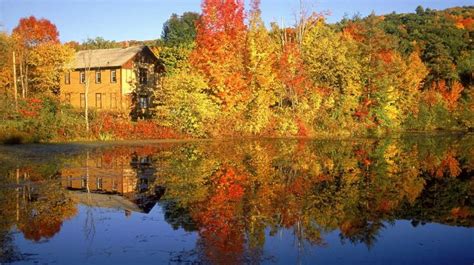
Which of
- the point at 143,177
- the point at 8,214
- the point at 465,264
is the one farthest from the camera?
the point at 143,177

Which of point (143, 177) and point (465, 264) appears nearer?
point (465, 264)

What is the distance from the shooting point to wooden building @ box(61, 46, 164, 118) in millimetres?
47812

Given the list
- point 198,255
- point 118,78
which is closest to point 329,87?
point 118,78

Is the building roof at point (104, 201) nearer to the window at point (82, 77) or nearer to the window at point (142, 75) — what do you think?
the window at point (142, 75)

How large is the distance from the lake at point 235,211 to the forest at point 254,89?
14404mm

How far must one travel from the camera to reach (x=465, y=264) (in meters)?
8.02

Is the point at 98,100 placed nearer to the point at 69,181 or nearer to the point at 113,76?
the point at 113,76

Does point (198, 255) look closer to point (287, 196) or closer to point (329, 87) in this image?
point (287, 196)

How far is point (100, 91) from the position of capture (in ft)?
161

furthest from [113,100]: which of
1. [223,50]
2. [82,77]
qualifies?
[223,50]

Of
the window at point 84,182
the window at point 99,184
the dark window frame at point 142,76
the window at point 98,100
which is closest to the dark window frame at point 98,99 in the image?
the window at point 98,100

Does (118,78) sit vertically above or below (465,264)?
above

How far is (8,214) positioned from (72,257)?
3.87 meters

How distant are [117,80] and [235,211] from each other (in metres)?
39.2
